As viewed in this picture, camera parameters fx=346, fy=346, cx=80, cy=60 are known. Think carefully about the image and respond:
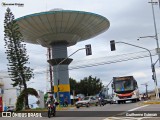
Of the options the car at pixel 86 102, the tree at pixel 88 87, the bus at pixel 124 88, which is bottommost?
the car at pixel 86 102

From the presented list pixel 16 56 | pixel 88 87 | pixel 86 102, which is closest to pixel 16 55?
pixel 16 56

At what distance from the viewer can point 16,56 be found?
5162 centimetres

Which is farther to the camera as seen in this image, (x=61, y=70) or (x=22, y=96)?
(x=61, y=70)

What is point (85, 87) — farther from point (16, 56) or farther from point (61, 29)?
point (16, 56)

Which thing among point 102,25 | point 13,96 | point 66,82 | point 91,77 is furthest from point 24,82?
point 91,77

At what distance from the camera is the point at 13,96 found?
83688 mm

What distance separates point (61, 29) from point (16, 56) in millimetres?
15454

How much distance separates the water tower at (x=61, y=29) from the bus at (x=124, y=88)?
2175 centimetres

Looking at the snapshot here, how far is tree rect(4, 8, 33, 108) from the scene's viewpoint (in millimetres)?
51406

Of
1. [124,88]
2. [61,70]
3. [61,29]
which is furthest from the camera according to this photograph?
[61,29]

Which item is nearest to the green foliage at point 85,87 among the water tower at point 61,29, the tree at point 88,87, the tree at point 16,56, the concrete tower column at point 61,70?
the tree at point 88,87

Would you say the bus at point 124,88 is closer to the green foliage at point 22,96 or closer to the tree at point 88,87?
the green foliage at point 22,96

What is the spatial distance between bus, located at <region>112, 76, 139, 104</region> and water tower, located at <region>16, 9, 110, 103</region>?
2175cm

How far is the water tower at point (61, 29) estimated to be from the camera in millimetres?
61719
